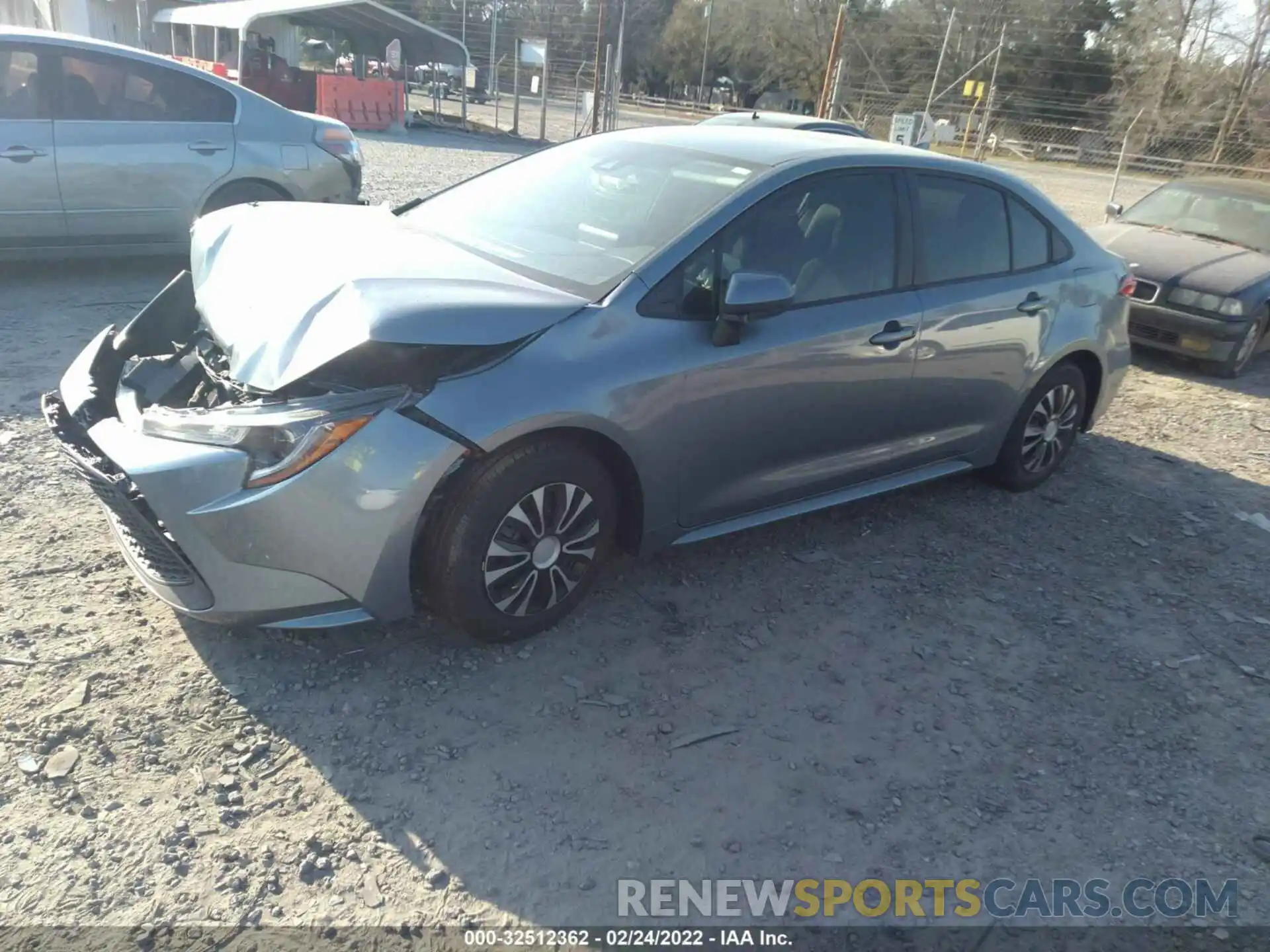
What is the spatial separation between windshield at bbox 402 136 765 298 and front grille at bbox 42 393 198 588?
151 cm

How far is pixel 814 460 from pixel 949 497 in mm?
1424

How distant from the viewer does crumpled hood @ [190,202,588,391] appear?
2904 mm

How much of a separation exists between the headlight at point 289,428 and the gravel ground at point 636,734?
75 cm

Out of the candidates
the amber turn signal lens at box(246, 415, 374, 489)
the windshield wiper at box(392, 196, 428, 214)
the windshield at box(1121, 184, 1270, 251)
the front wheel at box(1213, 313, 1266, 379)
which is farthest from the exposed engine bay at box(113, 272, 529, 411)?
the windshield at box(1121, 184, 1270, 251)

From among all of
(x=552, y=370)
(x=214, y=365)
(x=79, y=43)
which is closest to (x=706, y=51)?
(x=79, y=43)

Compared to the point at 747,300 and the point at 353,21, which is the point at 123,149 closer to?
the point at 747,300

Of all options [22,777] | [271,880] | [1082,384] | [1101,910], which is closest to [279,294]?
[22,777]

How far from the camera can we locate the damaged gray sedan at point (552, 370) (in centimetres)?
288

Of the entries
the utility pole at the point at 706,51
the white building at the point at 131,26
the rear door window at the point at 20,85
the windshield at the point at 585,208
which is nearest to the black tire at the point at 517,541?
the windshield at the point at 585,208

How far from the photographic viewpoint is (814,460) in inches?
157

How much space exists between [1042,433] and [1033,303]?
77 centimetres

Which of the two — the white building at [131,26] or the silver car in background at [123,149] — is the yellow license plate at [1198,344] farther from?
the white building at [131,26]

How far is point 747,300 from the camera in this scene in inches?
132

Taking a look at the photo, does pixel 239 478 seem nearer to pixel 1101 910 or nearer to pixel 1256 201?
pixel 1101 910
